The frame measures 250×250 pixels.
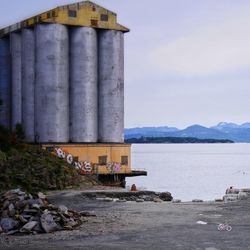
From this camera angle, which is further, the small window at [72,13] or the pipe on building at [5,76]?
the pipe on building at [5,76]

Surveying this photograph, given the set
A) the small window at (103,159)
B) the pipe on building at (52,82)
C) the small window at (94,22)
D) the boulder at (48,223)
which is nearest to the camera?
the boulder at (48,223)

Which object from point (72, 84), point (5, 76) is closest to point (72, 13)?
point (72, 84)

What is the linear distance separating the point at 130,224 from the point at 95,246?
5757 mm

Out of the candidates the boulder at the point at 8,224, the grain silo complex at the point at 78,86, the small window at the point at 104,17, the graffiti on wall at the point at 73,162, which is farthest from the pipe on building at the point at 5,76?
the boulder at the point at 8,224

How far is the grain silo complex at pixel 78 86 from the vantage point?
2375 inches

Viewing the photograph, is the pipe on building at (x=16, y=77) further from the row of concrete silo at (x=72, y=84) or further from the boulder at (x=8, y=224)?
the boulder at (x=8, y=224)

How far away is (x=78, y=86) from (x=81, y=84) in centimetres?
36

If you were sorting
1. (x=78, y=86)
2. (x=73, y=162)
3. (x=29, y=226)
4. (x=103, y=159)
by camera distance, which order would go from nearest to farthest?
1. (x=29, y=226)
2. (x=73, y=162)
3. (x=103, y=159)
4. (x=78, y=86)

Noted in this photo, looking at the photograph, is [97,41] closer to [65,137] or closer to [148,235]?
[65,137]

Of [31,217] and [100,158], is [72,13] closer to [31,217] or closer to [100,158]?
[100,158]

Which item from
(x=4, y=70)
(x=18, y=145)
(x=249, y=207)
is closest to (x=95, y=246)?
(x=249, y=207)

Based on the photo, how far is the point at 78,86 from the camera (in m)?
61.4

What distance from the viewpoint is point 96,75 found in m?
63.2

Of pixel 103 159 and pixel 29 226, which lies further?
pixel 103 159
